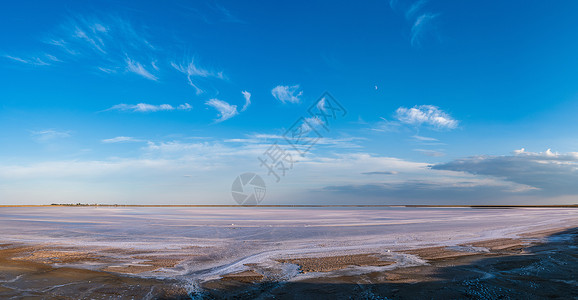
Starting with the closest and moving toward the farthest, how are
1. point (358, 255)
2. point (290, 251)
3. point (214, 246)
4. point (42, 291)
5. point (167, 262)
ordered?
1. point (42, 291)
2. point (167, 262)
3. point (358, 255)
4. point (290, 251)
5. point (214, 246)

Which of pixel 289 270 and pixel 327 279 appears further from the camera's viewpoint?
pixel 289 270

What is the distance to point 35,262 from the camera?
10.5m

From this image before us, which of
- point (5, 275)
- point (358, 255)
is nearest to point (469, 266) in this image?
point (358, 255)

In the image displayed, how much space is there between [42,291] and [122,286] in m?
1.64

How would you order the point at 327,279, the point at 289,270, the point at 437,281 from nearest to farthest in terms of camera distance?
the point at 437,281 → the point at 327,279 → the point at 289,270

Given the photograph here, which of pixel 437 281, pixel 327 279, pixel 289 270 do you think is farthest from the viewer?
pixel 289 270

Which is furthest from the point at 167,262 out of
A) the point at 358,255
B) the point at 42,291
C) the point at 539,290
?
the point at 539,290

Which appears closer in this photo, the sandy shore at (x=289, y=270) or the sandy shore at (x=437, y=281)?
the sandy shore at (x=437, y=281)

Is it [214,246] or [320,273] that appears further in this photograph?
[214,246]

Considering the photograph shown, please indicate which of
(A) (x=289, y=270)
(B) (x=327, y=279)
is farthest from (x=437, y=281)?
(A) (x=289, y=270)

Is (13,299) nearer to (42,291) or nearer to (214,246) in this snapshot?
(42,291)

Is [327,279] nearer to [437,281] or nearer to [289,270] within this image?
[289,270]

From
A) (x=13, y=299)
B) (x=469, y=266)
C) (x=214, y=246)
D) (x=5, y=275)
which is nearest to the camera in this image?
(x=13, y=299)

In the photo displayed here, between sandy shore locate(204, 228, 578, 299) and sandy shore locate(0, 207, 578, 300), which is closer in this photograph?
sandy shore locate(204, 228, 578, 299)
